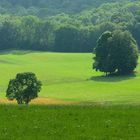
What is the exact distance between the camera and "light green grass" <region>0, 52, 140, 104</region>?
9862 centimetres

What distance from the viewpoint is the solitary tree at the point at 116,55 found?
132 m

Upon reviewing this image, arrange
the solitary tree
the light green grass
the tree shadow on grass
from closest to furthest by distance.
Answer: the light green grass
the tree shadow on grass
the solitary tree

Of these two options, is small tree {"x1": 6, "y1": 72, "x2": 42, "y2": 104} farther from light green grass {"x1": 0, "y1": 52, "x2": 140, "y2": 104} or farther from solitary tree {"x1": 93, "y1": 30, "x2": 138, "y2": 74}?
solitary tree {"x1": 93, "y1": 30, "x2": 138, "y2": 74}

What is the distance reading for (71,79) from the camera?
132 m
